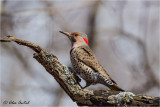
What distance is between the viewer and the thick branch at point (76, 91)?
14.1 feet

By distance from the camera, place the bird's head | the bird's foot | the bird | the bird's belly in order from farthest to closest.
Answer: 1. the bird's head
2. the bird's belly
3. the bird
4. the bird's foot

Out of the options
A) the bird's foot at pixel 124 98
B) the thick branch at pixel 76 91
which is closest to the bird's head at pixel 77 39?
the thick branch at pixel 76 91

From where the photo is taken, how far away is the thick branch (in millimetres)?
4297

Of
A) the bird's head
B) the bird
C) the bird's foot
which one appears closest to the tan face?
the bird's head

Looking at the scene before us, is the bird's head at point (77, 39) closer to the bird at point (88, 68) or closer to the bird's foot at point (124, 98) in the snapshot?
the bird at point (88, 68)

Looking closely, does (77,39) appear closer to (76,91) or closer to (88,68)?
(88,68)

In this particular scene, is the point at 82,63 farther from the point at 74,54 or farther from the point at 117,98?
the point at 117,98

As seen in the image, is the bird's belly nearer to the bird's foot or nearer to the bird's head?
the bird's head

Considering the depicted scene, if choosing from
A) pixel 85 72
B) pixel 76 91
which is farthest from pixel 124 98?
pixel 85 72

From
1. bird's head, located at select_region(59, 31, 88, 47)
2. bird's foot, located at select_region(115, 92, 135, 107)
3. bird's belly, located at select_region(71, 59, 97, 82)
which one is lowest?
bird's foot, located at select_region(115, 92, 135, 107)

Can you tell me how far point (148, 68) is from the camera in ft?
31.9

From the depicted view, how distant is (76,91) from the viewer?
4.62 meters

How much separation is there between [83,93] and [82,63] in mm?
1290

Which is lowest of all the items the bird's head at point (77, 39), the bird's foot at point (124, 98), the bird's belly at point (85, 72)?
the bird's foot at point (124, 98)
